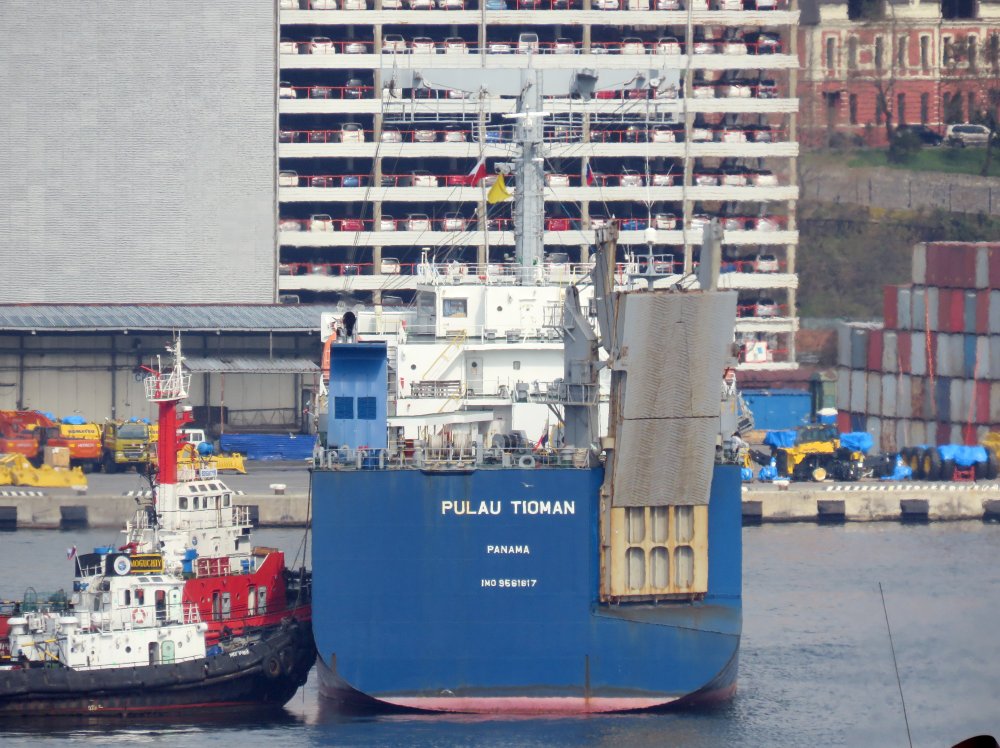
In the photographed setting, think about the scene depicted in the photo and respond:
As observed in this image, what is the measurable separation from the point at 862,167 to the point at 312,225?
38132 millimetres

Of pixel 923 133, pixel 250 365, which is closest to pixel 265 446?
pixel 250 365

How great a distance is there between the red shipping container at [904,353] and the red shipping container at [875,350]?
5.65 feet

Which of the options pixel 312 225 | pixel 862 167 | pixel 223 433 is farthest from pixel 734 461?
pixel 862 167

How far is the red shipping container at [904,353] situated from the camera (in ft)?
315

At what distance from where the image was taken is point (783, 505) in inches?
3167

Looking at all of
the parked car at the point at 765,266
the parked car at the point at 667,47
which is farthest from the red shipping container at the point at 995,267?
the parked car at the point at 667,47

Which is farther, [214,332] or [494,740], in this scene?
[214,332]

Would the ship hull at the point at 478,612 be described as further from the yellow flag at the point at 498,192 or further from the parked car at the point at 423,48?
the parked car at the point at 423,48

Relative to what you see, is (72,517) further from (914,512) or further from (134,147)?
(134,147)

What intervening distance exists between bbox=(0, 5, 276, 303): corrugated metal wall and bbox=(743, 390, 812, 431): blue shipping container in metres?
23.0

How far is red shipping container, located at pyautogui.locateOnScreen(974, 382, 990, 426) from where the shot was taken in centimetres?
9156

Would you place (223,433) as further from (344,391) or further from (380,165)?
(344,391)

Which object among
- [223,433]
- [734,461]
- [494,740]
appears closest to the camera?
[494,740]

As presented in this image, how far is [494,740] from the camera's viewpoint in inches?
1806
